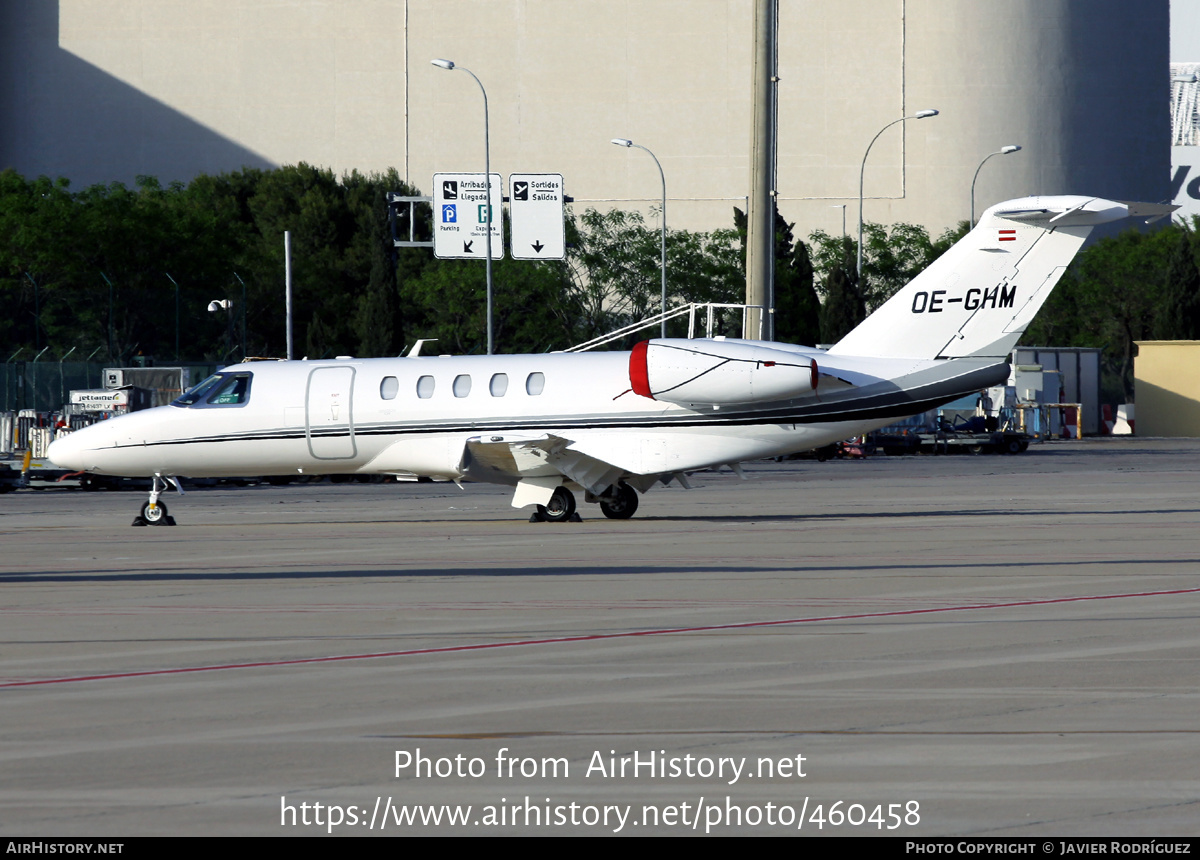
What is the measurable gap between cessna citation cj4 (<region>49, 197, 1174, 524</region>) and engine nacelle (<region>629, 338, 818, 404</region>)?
2cm

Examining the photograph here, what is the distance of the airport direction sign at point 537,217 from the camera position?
52219mm

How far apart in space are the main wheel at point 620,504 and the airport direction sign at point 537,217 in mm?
26255

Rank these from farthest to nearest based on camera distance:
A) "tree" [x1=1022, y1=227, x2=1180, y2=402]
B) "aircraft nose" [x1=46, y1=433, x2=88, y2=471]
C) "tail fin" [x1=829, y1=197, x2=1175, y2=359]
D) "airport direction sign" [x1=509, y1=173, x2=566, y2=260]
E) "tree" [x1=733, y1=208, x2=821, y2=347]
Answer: "tree" [x1=1022, y1=227, x2=1180, y2=402], "tree" [x1=733, y1=208, x2=821, y2=347], "airport direction sign" [x1=509, y1=173, x2=566, y2=260], "aircraft nose" [x1=46, y1=433, x2=88, y2=471], "tail fin" [x1=829, y1=197, x2=1175, y2=359]

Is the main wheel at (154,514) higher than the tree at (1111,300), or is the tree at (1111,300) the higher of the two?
the tree at (1111,300)

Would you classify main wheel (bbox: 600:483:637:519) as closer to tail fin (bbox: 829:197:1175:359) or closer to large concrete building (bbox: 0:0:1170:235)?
tail fin (bbox: 829:197:1175:359)

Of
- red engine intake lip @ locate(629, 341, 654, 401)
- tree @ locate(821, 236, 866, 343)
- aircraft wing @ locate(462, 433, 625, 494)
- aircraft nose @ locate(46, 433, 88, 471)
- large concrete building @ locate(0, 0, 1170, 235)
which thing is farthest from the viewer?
large concrete building @ locate(0, 0, 1170, 235)

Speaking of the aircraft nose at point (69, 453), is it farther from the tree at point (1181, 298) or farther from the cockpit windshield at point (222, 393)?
the tree at point (1181, 298)

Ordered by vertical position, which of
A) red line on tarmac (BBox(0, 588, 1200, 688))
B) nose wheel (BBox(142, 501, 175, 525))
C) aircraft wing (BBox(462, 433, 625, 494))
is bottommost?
red line on tarmac (BBox(0, 588, 1200, 688))

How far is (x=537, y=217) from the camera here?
5256 cm

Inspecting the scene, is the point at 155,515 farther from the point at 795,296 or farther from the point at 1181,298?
the point at 1181,298

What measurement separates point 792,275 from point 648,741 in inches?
3053

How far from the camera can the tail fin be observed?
84.0 feet

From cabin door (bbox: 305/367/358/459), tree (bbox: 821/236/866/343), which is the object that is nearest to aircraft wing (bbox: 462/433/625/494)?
cabin door (bbox: 305/367/358/459)

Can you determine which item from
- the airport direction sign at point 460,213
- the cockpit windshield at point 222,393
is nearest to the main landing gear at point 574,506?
the cockpit windshield at point 222,393
